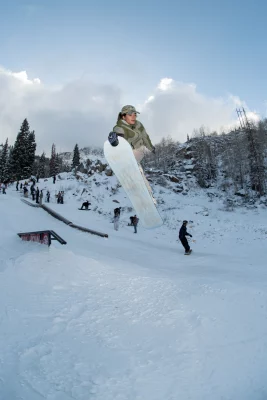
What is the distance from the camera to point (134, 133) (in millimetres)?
3746

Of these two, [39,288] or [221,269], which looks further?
[221,269]

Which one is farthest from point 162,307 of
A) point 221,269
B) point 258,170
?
point 258,170

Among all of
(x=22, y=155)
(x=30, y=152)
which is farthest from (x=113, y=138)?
(x=30, y=152)

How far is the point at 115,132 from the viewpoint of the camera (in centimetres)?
357

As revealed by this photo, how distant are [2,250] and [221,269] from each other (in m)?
6.80

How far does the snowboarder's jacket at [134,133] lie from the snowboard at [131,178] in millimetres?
145

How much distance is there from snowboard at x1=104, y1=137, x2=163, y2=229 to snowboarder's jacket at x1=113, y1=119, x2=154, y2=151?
0.14 m

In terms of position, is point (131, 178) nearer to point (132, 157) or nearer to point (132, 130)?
point (132, 157)

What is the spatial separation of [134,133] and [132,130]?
2.2 inches

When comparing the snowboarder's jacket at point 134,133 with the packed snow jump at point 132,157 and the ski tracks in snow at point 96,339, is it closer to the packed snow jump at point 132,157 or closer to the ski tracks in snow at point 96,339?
the packed snow jump at point 132,157

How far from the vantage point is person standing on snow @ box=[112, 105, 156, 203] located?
3.62 metres

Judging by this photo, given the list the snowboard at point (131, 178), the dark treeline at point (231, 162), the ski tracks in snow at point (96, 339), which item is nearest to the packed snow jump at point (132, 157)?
the snowboard at point (131, 178)

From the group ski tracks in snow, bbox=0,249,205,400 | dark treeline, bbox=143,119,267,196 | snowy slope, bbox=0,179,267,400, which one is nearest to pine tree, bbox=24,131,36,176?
dark treeline, bbox=143,119,267,196

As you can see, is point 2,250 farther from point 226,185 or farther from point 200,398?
point 226,185
